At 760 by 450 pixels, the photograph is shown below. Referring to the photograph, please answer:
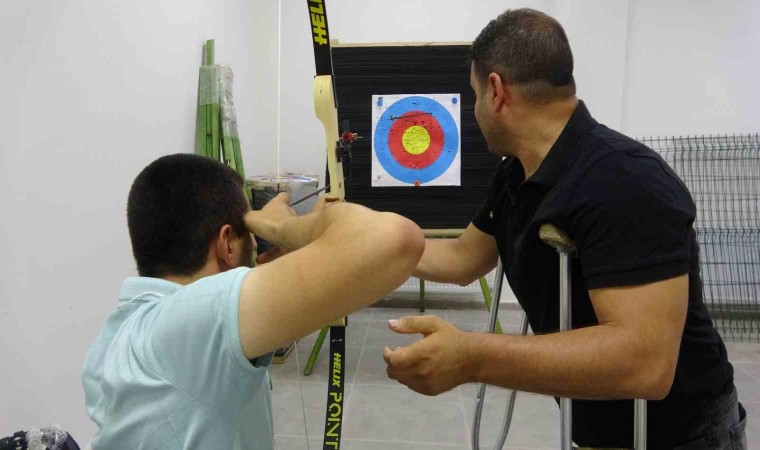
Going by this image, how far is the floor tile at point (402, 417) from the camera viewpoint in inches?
80.6

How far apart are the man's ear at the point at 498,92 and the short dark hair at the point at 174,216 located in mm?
588

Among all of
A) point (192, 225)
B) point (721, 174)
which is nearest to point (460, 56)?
point (721, 174)

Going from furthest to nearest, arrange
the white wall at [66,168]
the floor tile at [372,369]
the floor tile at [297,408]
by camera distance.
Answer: the floor tile at [372,369] → the floor tile at [297,408] → the white wall at [66,168]

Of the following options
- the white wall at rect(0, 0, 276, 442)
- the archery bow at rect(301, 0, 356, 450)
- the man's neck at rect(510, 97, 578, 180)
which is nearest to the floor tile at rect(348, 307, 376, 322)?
the white wall at rect(0, 0, 276, 442)

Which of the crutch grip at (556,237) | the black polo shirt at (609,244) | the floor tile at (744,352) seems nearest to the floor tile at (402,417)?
the black polo shirt at (609,244)

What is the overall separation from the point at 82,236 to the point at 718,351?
170 centimetres

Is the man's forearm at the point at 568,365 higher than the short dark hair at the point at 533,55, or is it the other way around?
the short dark hair at the point at 533,55

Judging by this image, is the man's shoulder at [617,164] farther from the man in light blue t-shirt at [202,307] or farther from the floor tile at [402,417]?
the floor tile at [402,417]

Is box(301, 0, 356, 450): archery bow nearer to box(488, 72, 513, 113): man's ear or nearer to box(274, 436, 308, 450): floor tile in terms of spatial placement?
box(488, 72, 513, 113): man's ear

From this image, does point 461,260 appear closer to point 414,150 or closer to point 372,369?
point 372,369

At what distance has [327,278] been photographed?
59cm

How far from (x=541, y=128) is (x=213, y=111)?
6.11ft

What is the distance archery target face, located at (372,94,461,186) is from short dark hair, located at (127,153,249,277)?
2.15m

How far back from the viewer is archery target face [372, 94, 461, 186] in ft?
9.46
